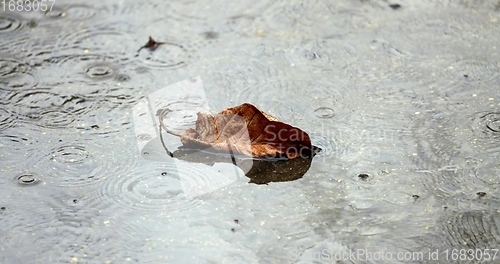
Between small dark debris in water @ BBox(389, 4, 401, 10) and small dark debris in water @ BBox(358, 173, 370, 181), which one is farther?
small dark debris in water @ BBox(389, 4, 401, 10)

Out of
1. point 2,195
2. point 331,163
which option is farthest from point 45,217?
point 331,163

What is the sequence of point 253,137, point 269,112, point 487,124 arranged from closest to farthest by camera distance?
point 253,137
point 487,124
point 269,112

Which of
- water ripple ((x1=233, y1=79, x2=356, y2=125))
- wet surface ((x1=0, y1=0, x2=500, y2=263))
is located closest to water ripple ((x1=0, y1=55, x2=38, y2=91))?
wet surface ((x1=0, y1=0, x2=500, y2=263))

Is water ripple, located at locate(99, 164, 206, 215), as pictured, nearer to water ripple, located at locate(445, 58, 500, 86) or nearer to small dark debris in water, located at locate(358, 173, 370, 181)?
small dark debris in water, located at locate(358, 173, 370, 181)

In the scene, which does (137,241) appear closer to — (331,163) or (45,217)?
(45,217)

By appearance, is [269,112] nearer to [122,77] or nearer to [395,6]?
[122,77]

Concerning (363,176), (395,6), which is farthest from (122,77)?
(395,6)
